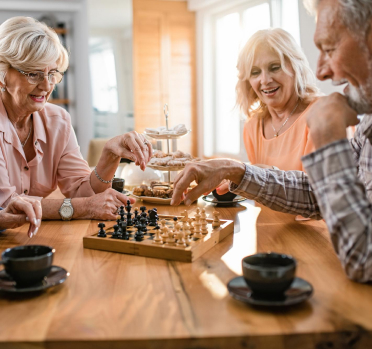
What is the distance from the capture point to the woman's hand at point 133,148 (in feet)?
6.33

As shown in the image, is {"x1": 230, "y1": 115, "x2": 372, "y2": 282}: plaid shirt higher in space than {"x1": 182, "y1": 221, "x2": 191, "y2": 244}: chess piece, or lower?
higher

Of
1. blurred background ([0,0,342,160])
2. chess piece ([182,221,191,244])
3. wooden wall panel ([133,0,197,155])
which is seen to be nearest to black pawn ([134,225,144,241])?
chess piece ([182,221,191,244])

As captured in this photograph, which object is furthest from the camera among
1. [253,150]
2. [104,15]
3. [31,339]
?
[104,15]

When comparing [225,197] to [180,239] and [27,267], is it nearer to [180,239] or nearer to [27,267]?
[180,239]

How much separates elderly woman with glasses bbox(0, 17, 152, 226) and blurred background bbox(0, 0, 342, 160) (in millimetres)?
4706

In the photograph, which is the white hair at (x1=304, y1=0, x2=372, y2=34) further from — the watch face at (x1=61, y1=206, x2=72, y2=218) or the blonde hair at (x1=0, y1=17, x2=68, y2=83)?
the blonde hair at (x1=0, y1=17, x2=68, y2=83)

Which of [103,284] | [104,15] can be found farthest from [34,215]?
[104,15]

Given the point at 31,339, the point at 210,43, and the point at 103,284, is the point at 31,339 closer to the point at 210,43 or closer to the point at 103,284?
the point at 103,284

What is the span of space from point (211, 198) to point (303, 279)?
102 centimetres

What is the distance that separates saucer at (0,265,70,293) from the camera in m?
0.99

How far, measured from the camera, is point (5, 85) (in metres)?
2.03

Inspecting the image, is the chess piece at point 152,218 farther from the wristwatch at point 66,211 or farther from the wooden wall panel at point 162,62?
the wooden wall panel at point 162,62

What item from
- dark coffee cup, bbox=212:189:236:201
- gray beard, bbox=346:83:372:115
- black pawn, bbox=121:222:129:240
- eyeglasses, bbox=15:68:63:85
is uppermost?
eyeglasses, bbox=15:68:63:85

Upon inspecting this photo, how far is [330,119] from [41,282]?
0.79 metres
